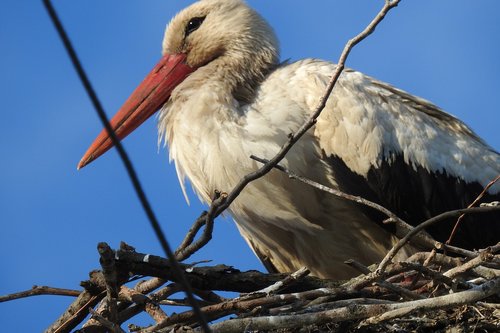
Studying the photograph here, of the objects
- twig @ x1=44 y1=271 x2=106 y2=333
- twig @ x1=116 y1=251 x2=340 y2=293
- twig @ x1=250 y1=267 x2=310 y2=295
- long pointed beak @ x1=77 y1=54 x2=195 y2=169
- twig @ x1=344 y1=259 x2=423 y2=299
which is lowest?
twig @ x1=344 y1=259 x2=423 y2=299

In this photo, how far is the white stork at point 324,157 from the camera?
190 inches

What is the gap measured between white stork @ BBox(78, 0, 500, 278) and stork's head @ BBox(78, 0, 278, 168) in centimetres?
13

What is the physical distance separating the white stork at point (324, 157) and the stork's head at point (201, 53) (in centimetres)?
13

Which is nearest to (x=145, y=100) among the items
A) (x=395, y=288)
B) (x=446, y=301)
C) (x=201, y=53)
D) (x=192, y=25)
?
(x=201, y=53)

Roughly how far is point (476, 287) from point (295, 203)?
1622mm

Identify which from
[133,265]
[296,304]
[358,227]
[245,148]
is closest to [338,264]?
[358,227]

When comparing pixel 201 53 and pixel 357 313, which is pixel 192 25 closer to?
pixel 201 53

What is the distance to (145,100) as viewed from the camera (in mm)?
5715

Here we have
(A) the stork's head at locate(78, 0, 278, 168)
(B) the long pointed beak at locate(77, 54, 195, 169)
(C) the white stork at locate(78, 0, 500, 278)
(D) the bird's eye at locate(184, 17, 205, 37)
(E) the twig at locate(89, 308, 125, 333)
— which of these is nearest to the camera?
(E) the twig at locate(89, 308, 125, 333)

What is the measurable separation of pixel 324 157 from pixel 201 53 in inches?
59.4

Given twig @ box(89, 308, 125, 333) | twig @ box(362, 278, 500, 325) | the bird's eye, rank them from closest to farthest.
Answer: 1. twig @ box(362, 278, 500, 325)
2. twig @ box(89, 308, 125, 333)
3. the bird's eye

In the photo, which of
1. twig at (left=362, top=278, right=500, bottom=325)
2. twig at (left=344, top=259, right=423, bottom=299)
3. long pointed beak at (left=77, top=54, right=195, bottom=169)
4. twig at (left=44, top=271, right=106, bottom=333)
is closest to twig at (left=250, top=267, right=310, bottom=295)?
twig at (left=344, top=259, right=423, bottom=299)

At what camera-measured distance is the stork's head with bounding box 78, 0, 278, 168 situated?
218 inches

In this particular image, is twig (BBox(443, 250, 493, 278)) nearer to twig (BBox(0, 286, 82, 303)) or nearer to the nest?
the nest
